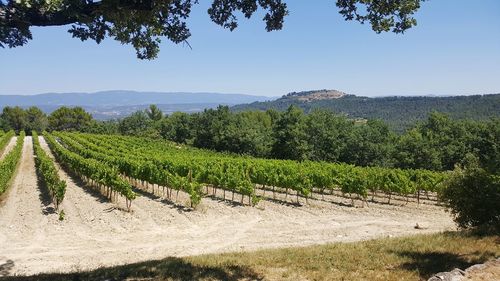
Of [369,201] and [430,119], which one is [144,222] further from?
[430,119]

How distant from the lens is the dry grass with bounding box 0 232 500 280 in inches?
333

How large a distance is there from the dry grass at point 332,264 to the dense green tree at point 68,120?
122 meters

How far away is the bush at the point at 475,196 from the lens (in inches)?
535

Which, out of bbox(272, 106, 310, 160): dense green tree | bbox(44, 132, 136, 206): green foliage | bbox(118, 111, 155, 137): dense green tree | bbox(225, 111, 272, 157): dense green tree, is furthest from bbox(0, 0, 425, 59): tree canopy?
bbox(118, 111, 155, 137): dense green tree

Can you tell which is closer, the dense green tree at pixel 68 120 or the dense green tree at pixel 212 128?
the dense green tree at pixel 212 128

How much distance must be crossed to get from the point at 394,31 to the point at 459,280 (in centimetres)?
454

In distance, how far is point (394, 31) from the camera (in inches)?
302

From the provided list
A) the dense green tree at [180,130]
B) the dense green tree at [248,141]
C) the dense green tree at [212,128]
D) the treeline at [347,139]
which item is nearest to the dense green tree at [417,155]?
the treeline at [347,139]

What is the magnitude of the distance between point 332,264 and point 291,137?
187 feet

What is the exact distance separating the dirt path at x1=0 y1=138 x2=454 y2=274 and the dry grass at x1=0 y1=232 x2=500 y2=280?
16.3ft

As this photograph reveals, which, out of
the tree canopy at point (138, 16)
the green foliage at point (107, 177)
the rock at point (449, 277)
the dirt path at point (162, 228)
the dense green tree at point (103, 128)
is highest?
the tree canopy at point (138, 16)

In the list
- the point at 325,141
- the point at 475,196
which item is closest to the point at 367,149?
the point at 325,141

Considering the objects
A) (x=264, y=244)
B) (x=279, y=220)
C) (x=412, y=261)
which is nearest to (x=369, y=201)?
(x=279, y=220)

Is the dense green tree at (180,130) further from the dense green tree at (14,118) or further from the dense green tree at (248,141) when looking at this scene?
the dense green tree at (14,118)
